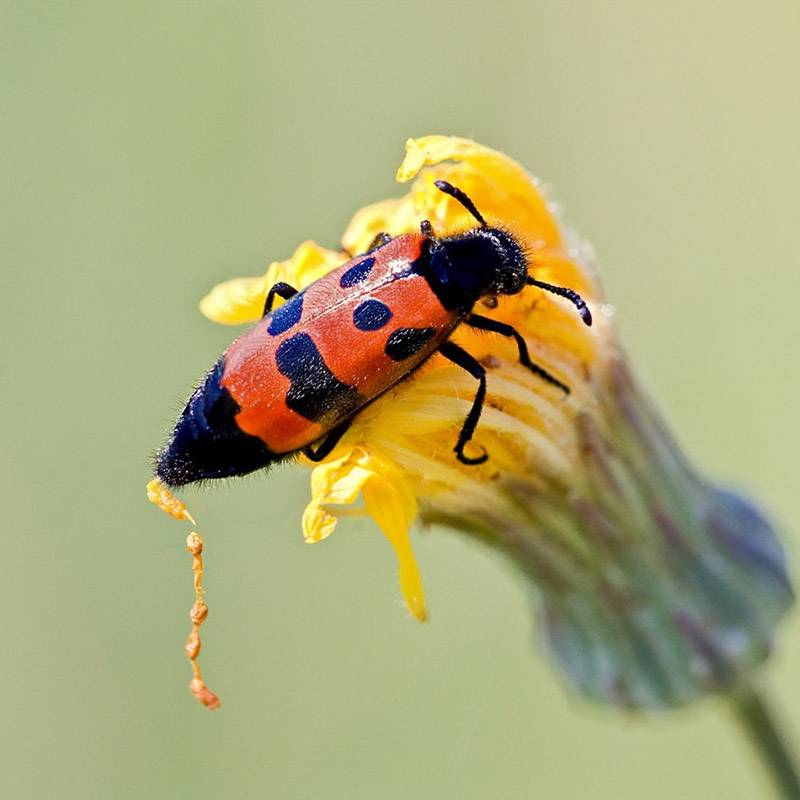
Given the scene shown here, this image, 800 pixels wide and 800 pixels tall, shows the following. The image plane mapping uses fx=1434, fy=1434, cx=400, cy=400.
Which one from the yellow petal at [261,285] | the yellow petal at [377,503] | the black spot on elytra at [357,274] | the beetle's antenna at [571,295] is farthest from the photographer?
the yellow petal at [261,285]

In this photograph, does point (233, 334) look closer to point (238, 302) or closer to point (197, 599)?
point (238, 302)

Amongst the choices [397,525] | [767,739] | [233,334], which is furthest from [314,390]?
[233,334]

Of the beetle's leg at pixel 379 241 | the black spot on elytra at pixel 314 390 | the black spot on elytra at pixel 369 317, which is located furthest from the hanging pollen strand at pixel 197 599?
the beetle's leg at pixel 379 241

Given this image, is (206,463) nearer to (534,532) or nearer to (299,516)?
(534,532)

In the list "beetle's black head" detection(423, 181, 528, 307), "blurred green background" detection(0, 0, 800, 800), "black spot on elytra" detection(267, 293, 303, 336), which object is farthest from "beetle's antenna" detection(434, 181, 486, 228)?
"blurred green background" detection(0, 0, 800, 800)

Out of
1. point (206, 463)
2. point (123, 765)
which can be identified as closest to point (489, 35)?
point (123, 765)

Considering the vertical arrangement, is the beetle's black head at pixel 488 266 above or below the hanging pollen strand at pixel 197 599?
above

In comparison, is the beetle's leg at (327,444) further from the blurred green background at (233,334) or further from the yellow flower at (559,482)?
the blurred green background at (233,334)
